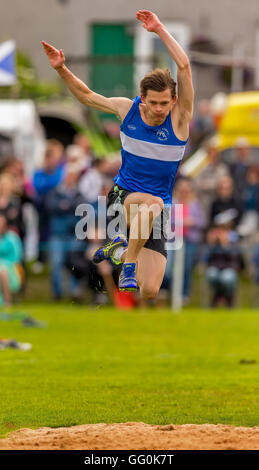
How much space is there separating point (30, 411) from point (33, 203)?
29.9 ft

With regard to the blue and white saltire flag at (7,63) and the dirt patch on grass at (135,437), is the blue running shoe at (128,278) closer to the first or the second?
the dirt patch on grass at (135,437)

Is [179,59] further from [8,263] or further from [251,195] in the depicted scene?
[251,195]

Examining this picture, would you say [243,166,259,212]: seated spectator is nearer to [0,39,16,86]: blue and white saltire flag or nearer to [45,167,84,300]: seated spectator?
[45,167,84,300]: seated spectator

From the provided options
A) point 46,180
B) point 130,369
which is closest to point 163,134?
point 130,369

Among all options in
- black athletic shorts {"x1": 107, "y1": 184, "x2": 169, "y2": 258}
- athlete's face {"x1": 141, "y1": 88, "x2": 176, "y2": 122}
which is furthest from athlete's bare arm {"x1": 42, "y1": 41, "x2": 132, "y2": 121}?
black athletic shorts {"x1": 107, "y1": 184, "x2": 169, "y2": 258}

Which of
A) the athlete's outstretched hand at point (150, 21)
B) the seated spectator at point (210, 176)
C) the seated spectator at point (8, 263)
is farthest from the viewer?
the seated spectator at point (210, 176)

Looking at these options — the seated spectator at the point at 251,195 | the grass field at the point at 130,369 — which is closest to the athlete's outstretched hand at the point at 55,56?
the grass field at the point at 130,369

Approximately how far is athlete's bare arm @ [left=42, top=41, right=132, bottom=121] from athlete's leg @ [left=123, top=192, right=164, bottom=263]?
75cm

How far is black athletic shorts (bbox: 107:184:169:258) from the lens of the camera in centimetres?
936

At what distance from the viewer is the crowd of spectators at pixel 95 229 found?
17.1m

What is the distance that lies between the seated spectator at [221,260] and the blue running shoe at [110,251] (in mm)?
7561

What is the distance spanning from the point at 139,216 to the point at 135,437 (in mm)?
2092
